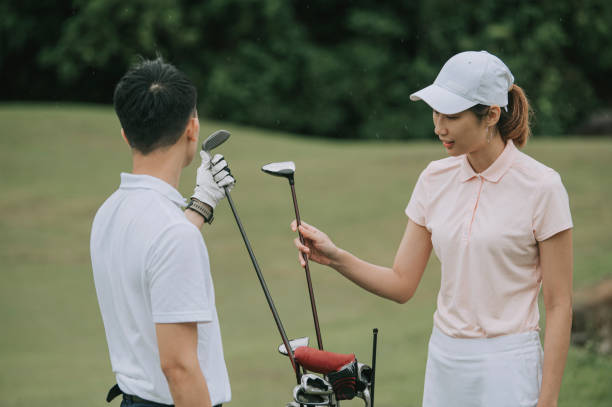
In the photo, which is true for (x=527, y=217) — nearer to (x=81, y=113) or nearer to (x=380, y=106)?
(x=81, y=113)

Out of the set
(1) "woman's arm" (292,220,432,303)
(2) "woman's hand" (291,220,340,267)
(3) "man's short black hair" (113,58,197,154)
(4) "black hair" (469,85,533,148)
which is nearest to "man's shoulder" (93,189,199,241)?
(3) "man's short black hair" (113,58,197,154)

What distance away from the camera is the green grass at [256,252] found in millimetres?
6680

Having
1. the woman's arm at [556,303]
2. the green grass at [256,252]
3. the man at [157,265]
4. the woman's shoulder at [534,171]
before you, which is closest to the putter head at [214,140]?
the man at [157,265]

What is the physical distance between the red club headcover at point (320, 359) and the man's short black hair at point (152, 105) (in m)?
0.70

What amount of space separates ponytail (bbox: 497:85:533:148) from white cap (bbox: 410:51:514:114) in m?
0.08

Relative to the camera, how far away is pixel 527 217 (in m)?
2.32

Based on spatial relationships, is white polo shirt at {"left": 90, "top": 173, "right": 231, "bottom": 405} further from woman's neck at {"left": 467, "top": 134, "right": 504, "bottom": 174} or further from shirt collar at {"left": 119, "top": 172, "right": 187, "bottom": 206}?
woman's neck at {"left": 467, "top": 134, "right": 504, "bottom": 174}

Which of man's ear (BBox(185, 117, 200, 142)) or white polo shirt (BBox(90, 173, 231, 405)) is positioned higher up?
man's ear (BBox(185, 117, 200, 142))

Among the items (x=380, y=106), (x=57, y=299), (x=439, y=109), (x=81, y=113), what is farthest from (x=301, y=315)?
(x=380, y=106)

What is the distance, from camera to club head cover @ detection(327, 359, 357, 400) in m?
2.14

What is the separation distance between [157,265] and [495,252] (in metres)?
1.04

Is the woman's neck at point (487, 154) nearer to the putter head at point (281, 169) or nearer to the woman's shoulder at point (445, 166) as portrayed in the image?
the woman's shoulder at point (445, 166)

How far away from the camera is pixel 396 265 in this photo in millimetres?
2748

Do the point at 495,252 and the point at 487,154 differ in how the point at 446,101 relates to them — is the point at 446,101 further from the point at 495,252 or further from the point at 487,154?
the point at 495,252
